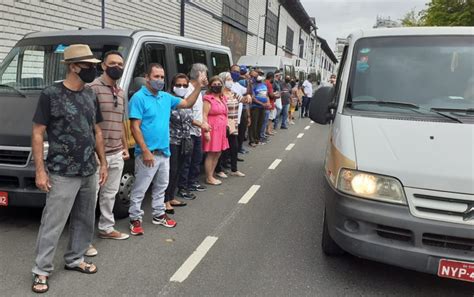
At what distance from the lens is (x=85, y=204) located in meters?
3.72

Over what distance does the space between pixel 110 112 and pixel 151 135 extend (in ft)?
1.94

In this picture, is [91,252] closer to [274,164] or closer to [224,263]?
[224,263]

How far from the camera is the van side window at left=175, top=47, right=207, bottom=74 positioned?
20.3 feet

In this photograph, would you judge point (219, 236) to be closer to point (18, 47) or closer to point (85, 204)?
point (85, 204)

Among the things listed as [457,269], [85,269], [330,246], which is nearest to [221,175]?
[330,246]

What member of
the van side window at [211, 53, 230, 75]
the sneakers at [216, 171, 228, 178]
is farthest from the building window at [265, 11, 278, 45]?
the sneakers at [216, 171, 228, 178]

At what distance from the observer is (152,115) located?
14.8 feet

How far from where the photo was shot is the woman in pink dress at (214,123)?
21.6ft

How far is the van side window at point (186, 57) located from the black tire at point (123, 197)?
1.81 metres

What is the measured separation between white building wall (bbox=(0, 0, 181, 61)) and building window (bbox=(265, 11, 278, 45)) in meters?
20.1

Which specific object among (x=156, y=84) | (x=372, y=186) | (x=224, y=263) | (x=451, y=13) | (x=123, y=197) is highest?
(x=451, y=13)

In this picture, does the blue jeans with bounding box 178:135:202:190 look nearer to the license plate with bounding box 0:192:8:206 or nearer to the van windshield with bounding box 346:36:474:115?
the license plate with bounding box 0:192:8:206

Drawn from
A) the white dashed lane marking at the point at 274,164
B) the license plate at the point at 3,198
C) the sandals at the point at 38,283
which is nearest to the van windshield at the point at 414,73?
the sandals at the point at 38,283

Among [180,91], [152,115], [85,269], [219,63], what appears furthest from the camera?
[219,63]
